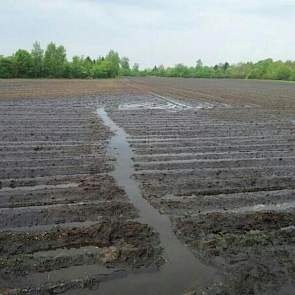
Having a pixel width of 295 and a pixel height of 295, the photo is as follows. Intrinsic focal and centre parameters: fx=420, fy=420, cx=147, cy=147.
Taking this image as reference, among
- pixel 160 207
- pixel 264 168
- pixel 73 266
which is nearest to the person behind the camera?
pixel 73 266

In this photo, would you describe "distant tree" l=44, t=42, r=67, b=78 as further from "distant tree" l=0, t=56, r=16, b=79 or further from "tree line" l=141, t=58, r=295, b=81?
"tree line" l=141, t=58, r=295, b=81

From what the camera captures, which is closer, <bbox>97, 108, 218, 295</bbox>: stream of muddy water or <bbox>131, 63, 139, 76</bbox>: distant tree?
<bbox>97, 108, 218, 295</bbox>: stream of muddy water

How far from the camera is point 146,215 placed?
638cm

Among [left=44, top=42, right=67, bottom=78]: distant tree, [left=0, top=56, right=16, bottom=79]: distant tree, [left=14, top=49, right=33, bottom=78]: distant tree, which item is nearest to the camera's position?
[left=0, top=56, right=16, bottom=79]: distant tree

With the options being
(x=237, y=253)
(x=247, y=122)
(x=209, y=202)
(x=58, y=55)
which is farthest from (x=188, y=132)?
(x=58, y=55)

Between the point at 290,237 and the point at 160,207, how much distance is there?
6.64ft

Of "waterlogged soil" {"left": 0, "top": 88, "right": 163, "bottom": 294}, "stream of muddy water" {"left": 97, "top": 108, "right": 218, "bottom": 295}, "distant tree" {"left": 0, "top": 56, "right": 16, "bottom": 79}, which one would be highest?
"distant tree" {"left": 0, "top": 56, "right": 16, "bottom": 79}

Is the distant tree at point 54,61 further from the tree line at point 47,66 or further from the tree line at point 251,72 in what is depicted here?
the tree line at point 251,72

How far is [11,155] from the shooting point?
33.5 ft

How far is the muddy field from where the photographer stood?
455 centimetres

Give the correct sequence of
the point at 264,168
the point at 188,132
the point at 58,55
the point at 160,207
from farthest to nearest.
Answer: the point at 58,55 → the point at 188,132 → the point at 264,168 → the point at 160,207

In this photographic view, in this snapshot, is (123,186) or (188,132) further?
(188,132)

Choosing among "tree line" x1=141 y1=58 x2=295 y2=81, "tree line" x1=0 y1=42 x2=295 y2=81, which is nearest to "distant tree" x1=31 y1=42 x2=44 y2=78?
"tree line" x1=0 y1=42 x2=295 y2=81

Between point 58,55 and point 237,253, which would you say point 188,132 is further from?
point 58,55
